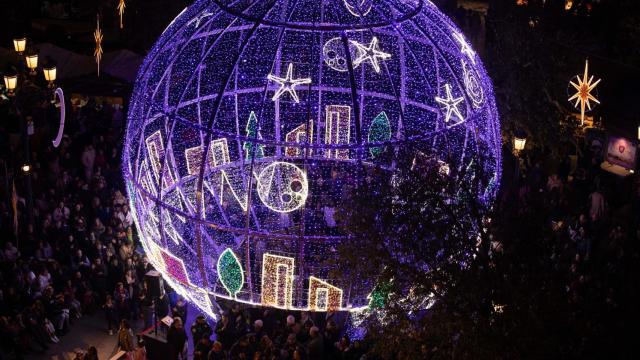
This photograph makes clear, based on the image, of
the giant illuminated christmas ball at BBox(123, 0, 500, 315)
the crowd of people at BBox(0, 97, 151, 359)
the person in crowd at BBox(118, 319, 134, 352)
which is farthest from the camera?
the crowd of people at BBox(0, 97, 151, 359)

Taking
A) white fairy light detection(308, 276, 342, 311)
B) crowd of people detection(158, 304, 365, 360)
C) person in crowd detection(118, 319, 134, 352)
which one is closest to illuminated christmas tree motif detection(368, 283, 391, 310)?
white fairy light detection(308, 276, 342, 311)

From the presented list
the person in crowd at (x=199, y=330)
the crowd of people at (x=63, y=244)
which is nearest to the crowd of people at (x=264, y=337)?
the person in crowd at (x=199, y=330)

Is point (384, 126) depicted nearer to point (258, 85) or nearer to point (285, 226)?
point (285, 226)

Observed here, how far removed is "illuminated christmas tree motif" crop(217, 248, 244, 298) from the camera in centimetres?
1372

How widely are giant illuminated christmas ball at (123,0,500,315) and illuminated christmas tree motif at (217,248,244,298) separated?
0.02 m

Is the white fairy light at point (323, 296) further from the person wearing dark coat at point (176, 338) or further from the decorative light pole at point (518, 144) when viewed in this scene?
the decorative light pole at point (518, 144)

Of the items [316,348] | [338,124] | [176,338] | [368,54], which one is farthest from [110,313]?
[368,54]

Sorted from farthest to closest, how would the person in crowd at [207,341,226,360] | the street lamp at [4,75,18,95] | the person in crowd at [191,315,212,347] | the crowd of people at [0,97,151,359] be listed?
the street lamp at [4,75,18,95], the crowd of people at [0,97,151,359], the person in crowd at [191,315,212,347], the person in crowd at [207,341,226,360]

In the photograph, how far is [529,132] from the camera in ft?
67.2

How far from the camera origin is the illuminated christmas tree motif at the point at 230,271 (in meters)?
13.7

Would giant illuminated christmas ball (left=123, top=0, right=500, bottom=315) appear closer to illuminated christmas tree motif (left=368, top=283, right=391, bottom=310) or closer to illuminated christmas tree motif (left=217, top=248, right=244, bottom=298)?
illuminated christmas tree motif (left=217, top=248, right=244, bottom=298)

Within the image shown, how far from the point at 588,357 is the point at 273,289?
4997mm

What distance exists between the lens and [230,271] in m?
13.8

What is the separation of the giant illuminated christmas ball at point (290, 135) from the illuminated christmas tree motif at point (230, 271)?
0.02m
